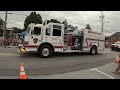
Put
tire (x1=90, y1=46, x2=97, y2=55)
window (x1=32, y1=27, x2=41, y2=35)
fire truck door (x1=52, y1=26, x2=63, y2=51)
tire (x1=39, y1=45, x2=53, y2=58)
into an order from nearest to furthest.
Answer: tire (x1=39, y1=45, x2=53, y2=58) → window (x1=32, y1=27, x2=41, y2=35) → fire truck door (x1=52, y1=26, x2=63, y2=51) → tire (x1=90, y1=46, x2=97, y2=55)

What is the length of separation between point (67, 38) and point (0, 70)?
677 centimetres

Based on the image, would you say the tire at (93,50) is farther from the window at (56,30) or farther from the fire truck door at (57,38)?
the window at (56,30)

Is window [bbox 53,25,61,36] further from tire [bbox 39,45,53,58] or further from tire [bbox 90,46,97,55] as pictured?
tire [bbox 90,46,97,55]

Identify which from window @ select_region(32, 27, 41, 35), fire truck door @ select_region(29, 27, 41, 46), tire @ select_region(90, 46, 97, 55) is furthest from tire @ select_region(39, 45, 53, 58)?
tire @ select_region(90, 46, 97, 55)

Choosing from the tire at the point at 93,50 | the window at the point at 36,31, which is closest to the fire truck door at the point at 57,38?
the window at the point at 36,31

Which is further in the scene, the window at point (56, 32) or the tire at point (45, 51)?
the window at point (56, 32)

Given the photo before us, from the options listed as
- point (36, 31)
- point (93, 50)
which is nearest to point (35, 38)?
point (36, 31)

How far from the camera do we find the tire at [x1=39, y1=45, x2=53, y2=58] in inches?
530

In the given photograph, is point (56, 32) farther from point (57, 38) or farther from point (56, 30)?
point (57, 38)

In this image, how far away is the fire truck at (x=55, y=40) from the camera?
13.5 m

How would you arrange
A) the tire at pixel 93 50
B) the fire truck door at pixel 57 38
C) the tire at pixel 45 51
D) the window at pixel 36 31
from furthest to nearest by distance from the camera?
the tire at pixel 93 50 → the fire truck door at pixel 57 38 → the window at pixel 36 31 → the tire at pixel 45 51

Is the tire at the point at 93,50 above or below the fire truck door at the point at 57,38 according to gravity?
below
